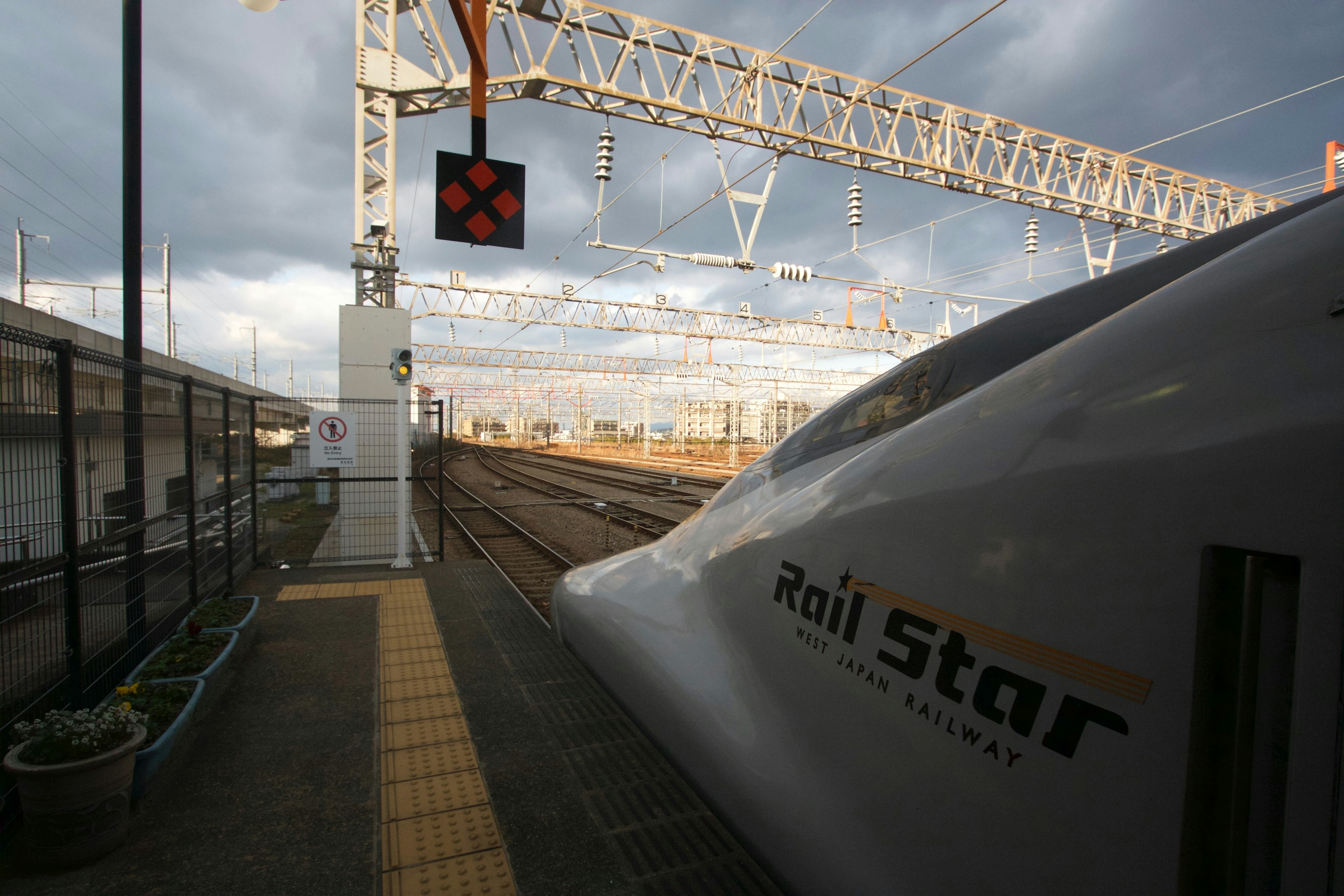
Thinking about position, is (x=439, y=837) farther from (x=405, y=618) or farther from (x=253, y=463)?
(x=253, y=463)

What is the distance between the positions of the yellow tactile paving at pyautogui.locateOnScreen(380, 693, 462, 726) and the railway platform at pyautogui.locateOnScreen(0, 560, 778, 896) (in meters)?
0.01

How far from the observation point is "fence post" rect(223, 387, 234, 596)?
6.44m

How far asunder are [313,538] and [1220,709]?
13.2m

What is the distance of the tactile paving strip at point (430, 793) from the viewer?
2.68 m

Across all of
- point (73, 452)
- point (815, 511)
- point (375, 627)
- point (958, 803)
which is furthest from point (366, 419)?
point (958, 803)

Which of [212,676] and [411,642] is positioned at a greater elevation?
[212,676]

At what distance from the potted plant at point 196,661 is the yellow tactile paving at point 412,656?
1.05 m

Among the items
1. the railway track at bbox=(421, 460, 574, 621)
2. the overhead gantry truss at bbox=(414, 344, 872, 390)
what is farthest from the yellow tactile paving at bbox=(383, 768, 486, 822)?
the overhead gantry truss at bbox=(414, 344, 872, 390)

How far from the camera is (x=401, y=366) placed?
8188 millimetres

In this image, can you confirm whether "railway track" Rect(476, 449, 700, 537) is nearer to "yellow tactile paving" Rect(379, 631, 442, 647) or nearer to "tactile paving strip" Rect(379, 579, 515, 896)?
"yellow tactile paving" Rect(379, 631, 442, 647)

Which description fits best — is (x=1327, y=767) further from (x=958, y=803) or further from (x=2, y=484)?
(x=2, y=484)

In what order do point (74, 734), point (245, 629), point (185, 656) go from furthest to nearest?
point (245, 629) → point (185, 656) → point (74, 734)

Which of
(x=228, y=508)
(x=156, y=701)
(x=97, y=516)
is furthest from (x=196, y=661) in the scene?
(x=228, y=508)

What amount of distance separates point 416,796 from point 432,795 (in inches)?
3.0
